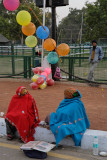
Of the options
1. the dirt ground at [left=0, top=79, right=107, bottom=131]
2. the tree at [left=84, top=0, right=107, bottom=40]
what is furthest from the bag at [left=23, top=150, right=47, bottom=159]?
the tree at [left=84, top=0, right=107, bottom=40]

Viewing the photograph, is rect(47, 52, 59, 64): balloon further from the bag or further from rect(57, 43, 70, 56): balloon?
the bag

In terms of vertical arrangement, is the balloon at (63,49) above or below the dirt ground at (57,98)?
above

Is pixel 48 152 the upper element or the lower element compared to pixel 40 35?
lower

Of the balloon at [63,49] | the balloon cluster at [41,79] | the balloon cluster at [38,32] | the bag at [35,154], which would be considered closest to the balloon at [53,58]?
the balloon cluster at [38,32]

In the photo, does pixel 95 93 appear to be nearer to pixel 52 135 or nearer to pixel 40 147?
pixel 52 135

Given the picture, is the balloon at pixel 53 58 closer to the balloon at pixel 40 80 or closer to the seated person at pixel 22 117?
the balloon at pixel 40 80

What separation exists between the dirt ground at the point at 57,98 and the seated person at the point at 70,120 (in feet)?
2.51


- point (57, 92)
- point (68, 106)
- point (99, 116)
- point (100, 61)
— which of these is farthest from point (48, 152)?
point (100, 61)

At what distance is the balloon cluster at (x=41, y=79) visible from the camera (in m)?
9.24

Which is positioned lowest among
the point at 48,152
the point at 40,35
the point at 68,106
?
the point at 48,152

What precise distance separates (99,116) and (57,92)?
3186 millimetres

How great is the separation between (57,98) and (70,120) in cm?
357

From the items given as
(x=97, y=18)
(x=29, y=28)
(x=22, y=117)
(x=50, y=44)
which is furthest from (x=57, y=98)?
(x=97, y=18)

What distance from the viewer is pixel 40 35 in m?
9.09
